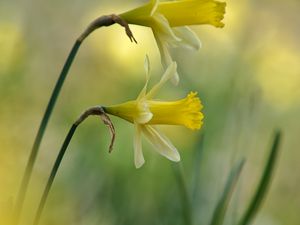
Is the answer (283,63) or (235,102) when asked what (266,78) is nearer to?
(283,63)

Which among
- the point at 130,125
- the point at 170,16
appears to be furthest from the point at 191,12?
the point at 130,125

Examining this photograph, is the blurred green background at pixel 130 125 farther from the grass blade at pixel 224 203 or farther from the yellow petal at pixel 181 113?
the yellow petal at pixel 181 113

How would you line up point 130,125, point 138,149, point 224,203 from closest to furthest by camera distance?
point 138,149 < point 224,203 < point 130,125

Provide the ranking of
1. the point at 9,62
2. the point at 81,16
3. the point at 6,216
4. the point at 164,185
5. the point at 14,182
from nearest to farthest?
the point at 6,216 → the point at 14,182 → the point at 9,62 → the point at 164,185 → the point at 81,16

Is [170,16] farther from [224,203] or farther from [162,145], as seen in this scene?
[224,203]

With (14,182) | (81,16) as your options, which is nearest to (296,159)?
(81,16)

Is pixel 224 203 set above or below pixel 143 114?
below

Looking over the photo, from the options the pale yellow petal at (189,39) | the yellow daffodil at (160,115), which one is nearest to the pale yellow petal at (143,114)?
the yellow daffodil at (160,115)
